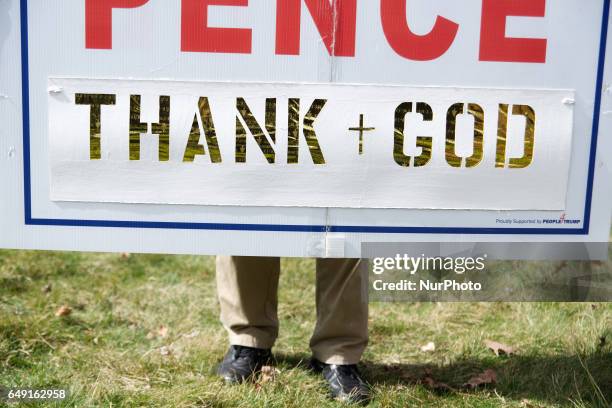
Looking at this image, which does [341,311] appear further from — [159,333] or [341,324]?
[159,333]

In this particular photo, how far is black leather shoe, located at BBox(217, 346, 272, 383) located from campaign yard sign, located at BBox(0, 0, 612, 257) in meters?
0.60

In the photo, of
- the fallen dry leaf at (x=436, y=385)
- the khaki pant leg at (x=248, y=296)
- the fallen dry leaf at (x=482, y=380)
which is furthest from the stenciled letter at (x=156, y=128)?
the fallen dry leaf at (x=482, y=380)

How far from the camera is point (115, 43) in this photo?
1.86 m

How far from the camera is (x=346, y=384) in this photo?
2.26 m

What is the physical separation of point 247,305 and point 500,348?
41.2 inches

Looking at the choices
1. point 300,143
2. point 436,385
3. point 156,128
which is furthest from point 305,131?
point 436,385

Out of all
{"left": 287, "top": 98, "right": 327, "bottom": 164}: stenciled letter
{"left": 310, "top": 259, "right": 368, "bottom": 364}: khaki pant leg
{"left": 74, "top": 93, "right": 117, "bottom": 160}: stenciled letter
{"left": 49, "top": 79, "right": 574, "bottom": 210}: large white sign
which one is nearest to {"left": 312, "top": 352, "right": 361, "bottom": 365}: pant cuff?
{"left": 310, "top": 259, "right": 368, "bottom": 364}: khaki pant leg

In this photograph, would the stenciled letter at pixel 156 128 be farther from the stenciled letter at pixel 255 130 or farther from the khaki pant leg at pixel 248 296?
the khaki pant leg at pixel 248 296

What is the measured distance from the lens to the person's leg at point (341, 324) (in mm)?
2258

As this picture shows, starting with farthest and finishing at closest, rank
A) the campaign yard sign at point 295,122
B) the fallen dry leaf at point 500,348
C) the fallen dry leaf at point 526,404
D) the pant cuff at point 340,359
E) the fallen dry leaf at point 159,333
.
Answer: the fallen dry leaf at point 159,333, the fallen dry leaf at point 500,348, the pant cuff at point 340,359, the fallen dry leaf at point 526,404, the campaign yard sign at point 295,122

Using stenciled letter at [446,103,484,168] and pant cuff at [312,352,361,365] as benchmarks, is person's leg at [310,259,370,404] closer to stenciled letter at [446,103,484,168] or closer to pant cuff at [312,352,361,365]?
pant cuff at [312,352,361,365]

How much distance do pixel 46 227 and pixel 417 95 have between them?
1150 mm

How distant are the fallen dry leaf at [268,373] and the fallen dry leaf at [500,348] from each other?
89cm

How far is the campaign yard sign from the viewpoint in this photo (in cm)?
187
